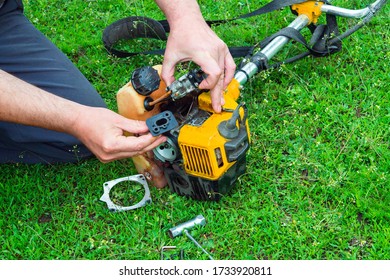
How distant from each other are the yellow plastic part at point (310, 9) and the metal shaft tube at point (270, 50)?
34 mm

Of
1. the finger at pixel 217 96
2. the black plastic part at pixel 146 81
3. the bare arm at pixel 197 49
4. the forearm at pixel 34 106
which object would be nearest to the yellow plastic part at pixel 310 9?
the bare arm at pixel 197 49

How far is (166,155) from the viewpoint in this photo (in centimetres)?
283

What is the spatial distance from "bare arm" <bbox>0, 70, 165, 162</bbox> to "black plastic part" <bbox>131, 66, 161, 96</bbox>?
211mm

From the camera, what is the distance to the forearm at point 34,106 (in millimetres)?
2549

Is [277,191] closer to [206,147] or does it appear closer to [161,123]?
[206,147]

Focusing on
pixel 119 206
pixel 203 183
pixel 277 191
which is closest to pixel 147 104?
pixel 203 183

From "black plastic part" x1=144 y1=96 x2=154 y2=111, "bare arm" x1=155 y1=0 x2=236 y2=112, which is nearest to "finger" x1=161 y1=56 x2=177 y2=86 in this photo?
"bare arm" x1=155 y1=0 x2=236 y2=112

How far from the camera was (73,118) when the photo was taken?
2537 millimetres

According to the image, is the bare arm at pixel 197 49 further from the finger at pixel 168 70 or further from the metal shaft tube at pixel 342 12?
the metal shaft tube at pixel 342 12

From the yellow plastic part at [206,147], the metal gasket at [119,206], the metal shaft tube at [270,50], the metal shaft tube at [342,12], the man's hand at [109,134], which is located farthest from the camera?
the metal shaft tube at [342,12]

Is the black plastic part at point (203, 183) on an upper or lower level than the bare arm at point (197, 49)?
lower

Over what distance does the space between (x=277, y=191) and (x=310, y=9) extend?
3.83 ft

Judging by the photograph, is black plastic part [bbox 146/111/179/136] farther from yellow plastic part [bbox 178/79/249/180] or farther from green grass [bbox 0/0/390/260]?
green grass [bbox 0/0/390/260]

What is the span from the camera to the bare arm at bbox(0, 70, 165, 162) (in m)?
2.51
